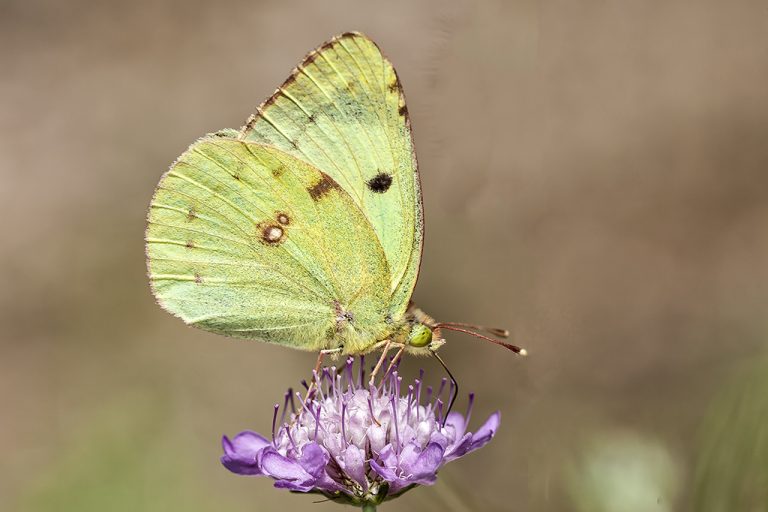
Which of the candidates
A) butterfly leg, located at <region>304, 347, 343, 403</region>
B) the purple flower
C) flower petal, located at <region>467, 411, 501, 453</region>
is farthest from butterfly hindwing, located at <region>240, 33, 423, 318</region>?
flower petal, located at <region>467, 411, 501, 453</region>

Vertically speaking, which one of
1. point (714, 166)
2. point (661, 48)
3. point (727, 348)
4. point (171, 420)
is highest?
point (661, 48)

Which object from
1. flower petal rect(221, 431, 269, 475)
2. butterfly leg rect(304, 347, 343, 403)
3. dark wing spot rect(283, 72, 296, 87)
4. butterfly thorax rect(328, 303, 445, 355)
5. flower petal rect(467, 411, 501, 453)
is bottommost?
flower petal rect(221, 431, 269, 475)

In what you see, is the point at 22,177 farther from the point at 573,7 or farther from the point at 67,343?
the point at 573,7

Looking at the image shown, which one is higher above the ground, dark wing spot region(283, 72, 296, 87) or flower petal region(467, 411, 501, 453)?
dark wing spot region(283, 72, 296, 87)

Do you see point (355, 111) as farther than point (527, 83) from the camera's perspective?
No

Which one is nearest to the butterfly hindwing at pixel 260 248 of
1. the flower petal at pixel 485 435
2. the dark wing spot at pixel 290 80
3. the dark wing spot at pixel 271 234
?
the dark wing spot at pixel 271 234

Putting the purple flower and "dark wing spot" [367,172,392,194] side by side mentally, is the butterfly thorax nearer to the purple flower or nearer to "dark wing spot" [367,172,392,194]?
the purple flower

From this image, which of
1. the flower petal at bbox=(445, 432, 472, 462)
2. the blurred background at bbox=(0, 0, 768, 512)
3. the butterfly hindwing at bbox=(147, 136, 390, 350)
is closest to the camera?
the flower petal at bbox=(445, 432, 472, 462)

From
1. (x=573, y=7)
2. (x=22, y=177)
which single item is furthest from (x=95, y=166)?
(x=573, y=7)

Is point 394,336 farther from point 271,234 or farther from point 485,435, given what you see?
point 271,234
